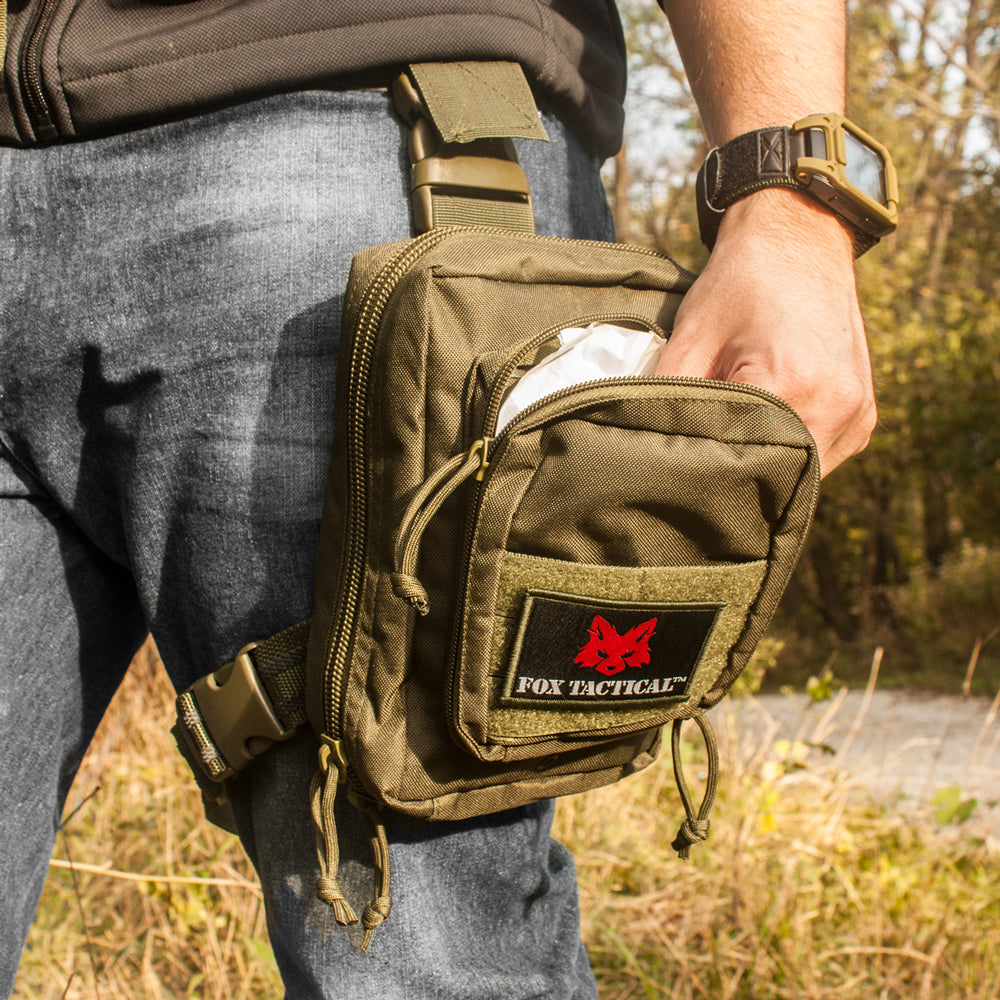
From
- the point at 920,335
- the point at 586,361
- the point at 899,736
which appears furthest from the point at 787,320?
the point at 920,335

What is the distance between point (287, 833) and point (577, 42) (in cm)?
84

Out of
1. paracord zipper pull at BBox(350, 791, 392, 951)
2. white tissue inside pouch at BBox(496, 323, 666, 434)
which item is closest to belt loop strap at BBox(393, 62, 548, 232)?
white tissue inside pouch at BBox(496, 323, 666, 434)

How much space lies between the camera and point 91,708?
1.03 m

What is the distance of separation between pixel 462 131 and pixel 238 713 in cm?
56

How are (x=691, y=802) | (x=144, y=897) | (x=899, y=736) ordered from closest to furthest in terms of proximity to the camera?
(x=691, y=802) < (x=144, y=897) < (x=899, y=736)

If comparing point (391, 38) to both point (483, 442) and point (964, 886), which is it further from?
point (964, 886)

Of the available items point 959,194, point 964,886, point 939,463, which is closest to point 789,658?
point 939,463

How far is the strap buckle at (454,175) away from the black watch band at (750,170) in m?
0.20

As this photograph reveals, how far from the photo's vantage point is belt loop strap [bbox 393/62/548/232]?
2.68ft

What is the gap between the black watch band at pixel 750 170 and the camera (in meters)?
0.85

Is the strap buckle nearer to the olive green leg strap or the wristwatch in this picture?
the wristwatch

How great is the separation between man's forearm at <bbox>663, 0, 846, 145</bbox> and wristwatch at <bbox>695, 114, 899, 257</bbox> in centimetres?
3

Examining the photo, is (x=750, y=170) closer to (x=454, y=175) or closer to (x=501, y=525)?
(x=454, y=175)

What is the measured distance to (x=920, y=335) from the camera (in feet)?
38.4
